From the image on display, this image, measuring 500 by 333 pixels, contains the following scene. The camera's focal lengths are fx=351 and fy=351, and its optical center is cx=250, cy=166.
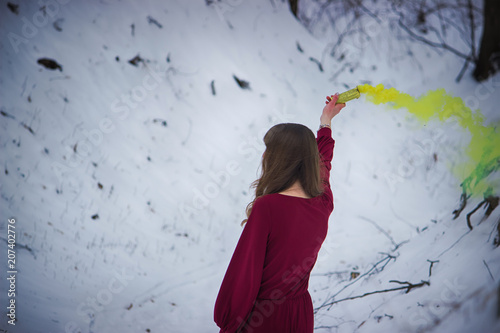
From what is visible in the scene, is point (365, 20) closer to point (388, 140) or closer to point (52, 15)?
point (388, 140)

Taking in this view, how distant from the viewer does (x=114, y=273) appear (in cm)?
268

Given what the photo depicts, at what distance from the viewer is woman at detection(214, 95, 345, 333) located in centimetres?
Result: 120

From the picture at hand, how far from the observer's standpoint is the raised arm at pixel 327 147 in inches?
57.0

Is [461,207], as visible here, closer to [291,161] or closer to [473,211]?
[473,211]

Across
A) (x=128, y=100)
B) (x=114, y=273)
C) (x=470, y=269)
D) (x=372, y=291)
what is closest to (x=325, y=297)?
(x=372, y=291)

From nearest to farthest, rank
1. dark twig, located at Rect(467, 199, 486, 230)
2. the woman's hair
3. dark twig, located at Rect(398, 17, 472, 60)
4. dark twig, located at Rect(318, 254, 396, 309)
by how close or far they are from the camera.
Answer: the woman's hair
dark twig, located at Rect(467, 199, 486, 230)
dark twig, located at Rect(318, 254, 396, 309)
dark twig, located at Rect(398, 17, 472, 60)

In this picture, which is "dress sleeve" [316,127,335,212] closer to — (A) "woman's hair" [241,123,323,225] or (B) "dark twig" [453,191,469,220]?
(A) "woman's hair" [241,123,323,225]

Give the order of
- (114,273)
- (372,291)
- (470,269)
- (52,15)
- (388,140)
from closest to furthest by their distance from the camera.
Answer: (470,269)
(372,291)
(114,273)
(52,15)
(388,140)

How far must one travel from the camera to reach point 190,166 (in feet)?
10.7


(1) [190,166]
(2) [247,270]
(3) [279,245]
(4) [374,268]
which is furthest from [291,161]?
(1) [190,166]

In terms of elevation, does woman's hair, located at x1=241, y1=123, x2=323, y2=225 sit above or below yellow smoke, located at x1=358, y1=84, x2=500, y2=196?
below

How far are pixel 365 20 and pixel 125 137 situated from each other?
3.03m

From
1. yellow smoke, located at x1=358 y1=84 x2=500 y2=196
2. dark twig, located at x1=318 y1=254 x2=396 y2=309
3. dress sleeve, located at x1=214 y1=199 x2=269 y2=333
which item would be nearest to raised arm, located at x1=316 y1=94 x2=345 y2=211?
dress sleeve, located at x1=214 y1=199 x2=269 y2=333

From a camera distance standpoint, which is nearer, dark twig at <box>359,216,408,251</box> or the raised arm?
the raised arm
